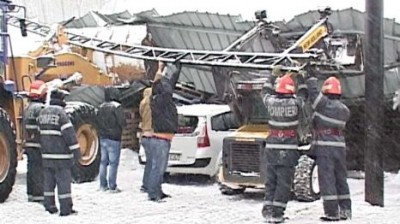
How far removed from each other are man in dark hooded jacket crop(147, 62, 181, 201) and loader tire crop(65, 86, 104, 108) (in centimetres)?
398

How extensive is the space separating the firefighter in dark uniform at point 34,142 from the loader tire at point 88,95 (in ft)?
12.8

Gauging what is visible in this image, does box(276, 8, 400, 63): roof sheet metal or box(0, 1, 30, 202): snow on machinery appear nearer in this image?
box(0, 1, 30, 202): snow on machinery

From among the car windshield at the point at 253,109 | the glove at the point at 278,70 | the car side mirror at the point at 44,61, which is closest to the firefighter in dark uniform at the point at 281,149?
the glove at the point at 278,70

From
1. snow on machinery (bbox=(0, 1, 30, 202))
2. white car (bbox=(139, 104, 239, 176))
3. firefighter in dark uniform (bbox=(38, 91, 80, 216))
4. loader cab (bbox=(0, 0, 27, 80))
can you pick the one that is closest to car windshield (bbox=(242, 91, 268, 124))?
white car (bbox=(139, 104, 239, 176))

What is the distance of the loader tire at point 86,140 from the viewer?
1513 cm

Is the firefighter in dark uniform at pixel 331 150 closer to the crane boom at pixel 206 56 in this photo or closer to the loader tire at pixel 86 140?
the crane boom at pixel 206 56

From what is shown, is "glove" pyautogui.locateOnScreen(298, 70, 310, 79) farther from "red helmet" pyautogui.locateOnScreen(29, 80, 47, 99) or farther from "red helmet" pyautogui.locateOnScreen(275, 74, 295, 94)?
"red helmet" pyautogui.locateOnScreen(29, 80, 47, 99)

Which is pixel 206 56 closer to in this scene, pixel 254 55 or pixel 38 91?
pixel 254 55

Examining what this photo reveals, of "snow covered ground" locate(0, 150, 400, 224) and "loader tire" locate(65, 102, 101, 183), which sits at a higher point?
"loader tire" locate(65, 102, 101, 183)

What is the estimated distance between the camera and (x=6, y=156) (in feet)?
42.2

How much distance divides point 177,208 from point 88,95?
5.42 metres

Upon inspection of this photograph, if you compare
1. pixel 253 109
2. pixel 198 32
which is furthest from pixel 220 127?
pixel 198 32

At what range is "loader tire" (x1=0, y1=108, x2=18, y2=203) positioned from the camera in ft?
41.8

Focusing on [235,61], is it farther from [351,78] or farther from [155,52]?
[351,78]
